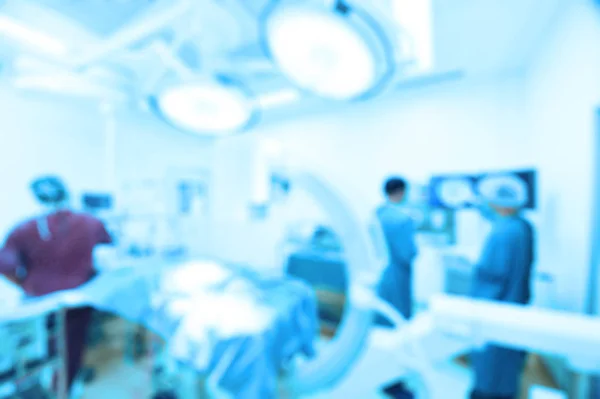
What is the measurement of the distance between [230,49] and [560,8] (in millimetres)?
2438

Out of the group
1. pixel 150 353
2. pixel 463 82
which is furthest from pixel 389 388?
pixel 463 82

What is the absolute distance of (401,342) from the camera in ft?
2.09

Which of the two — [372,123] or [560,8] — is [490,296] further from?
[372,123]

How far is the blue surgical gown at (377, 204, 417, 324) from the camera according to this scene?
183cm

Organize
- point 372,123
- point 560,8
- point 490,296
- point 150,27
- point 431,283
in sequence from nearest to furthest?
point 150,27, point 490,296, point 560,8, point 431,283, point 372,123

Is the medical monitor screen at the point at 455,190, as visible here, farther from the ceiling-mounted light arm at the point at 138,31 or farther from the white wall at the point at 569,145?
the ceiling-mounted light arm at the point at 138,31

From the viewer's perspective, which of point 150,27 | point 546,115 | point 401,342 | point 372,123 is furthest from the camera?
point 372,123

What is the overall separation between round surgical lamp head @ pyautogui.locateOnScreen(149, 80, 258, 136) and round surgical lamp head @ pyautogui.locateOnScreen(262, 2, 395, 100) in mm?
485

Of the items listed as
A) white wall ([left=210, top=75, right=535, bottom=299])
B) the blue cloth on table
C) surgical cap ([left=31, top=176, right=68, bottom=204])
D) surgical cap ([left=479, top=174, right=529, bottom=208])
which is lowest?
the blue cloth on table

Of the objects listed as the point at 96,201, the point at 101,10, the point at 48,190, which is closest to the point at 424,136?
the point at 101,10

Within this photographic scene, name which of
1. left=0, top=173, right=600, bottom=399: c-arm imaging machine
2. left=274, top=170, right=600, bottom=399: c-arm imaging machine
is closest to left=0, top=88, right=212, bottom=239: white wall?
left=0, top=173, right=600, bottom=399: c-arm imaging machine

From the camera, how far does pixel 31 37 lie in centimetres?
185

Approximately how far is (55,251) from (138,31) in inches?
61.4

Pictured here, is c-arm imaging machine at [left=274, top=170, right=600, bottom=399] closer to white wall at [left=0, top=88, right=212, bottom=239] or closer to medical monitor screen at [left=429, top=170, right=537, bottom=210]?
medical monitor screen at [left=429, top=170, right=537, bottom=210]
